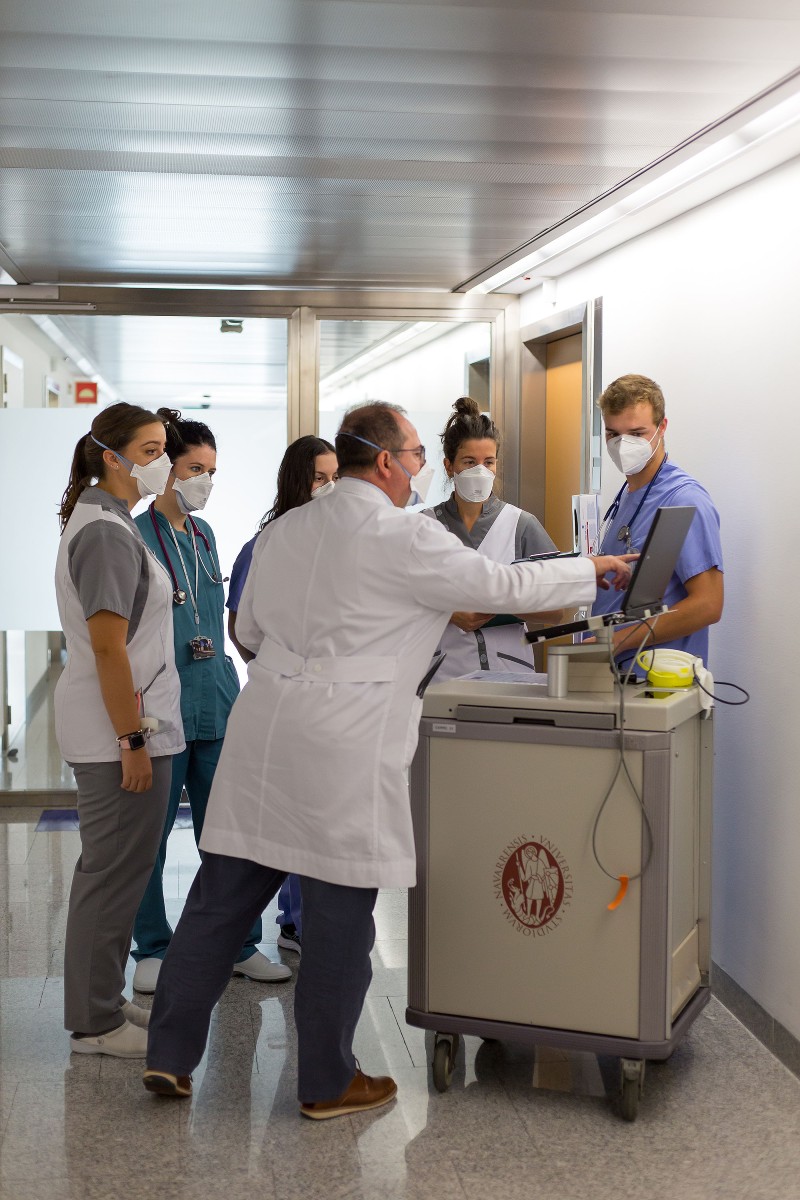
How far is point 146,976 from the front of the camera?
3.55 metres

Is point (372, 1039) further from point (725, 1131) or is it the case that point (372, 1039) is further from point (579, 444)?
point (579, 444)

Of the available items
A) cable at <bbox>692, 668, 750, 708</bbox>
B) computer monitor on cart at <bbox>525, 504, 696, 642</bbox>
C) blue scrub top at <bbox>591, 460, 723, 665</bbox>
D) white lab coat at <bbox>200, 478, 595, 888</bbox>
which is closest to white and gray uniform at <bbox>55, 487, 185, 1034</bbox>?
white lab coat at <bbox>200, 478, 595, 888</bbox>

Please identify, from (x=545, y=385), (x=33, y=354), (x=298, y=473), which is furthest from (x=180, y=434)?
(x=545, y=385)

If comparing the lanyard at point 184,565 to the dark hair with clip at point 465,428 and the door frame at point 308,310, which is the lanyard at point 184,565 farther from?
the door frame at point 308,310

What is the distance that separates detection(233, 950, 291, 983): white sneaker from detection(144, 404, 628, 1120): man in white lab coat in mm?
864

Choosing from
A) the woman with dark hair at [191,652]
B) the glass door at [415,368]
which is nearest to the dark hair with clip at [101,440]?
the woman with dark hair at [191,652]

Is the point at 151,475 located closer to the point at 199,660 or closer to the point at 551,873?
the point at 199,660

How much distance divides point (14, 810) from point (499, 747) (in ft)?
11.9

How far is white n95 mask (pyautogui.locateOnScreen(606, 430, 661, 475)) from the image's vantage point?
325 centimetres

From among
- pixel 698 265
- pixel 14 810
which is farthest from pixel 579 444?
pixel 14 810

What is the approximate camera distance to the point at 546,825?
271 centimetres

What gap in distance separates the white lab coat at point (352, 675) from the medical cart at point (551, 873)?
0.25m

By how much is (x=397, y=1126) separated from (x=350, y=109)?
2.38m

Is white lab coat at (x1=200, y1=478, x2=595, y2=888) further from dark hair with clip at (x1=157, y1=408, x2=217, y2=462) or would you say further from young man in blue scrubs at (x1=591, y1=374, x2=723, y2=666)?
dark hair with clip at (x1=157, y1=408, x2=217, y2=462)
